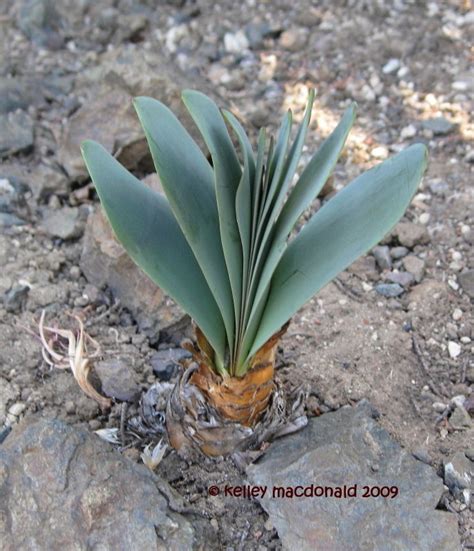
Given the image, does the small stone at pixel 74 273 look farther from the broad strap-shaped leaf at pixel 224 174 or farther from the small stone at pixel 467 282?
the small stone at pixel 467 282

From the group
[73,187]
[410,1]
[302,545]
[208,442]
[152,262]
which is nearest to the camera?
[152,262]

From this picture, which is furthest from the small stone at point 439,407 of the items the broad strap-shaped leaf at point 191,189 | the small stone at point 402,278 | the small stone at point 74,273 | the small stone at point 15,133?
the small stone at point 15,133

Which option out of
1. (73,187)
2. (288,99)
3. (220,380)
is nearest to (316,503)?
(220,380)

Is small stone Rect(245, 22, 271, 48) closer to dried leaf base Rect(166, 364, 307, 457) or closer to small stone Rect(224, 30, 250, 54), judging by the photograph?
small stone Rect(224, 30, 250, 54)

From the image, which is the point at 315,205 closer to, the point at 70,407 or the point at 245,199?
the point at 70,407

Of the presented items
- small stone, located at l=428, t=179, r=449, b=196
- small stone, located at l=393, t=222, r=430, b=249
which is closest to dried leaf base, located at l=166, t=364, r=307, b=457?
small stone, located at l=393, t=222, r=430, b=249

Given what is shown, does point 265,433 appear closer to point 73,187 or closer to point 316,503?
point 316,503

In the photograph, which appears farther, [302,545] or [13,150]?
[13,150]
